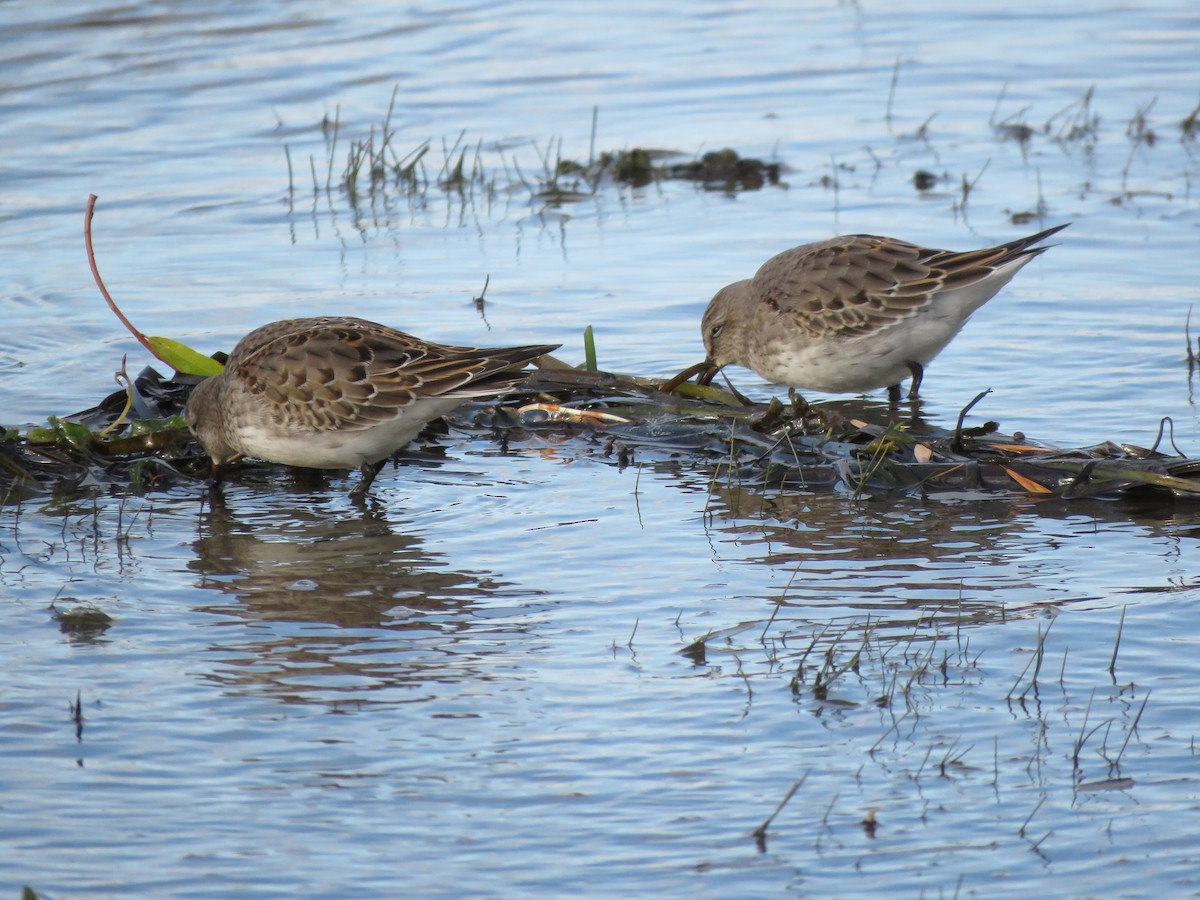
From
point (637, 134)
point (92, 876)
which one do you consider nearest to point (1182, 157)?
point (637, 134)

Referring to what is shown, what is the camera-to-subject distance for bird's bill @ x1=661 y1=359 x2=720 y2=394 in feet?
32.3

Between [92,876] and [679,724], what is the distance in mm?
2039

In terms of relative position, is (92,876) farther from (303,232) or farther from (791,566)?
(303,232)

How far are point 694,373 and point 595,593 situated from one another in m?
3.43

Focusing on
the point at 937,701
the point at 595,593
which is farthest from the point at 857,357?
the point at 937,701

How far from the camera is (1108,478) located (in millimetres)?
8023

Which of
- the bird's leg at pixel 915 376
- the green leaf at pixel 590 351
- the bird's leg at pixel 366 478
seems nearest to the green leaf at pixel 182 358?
the bird's leg at pixel 366 478

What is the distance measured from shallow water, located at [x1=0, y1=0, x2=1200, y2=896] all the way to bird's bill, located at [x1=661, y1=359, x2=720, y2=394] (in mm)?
502

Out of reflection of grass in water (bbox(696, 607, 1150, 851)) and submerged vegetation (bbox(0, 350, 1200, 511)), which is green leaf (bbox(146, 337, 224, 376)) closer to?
submerged vegetation (bbox(0, 350, 1200, 511))

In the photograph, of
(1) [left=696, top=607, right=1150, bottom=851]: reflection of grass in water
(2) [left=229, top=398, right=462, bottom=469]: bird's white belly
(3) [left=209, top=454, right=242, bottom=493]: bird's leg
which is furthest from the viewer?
(3) [left=209, top=454, right=242, bottom=493]: bird's leg

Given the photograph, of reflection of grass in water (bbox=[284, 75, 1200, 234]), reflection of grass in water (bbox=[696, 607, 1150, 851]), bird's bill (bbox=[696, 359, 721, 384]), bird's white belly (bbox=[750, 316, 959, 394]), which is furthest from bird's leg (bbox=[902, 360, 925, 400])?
reflection of grass in water (bbox=[284, 75, 1200, 234])

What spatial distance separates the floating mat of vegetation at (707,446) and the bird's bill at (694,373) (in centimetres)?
7

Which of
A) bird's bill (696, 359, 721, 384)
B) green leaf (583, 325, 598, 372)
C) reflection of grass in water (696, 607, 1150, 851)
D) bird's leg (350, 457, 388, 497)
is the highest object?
green leaf (583, 325, 598, 372)

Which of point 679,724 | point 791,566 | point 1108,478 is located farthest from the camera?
point 1108,478
